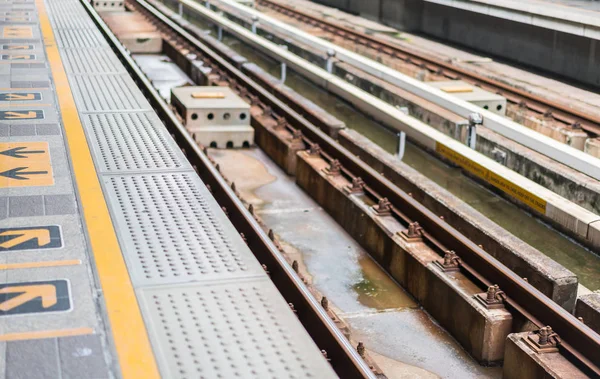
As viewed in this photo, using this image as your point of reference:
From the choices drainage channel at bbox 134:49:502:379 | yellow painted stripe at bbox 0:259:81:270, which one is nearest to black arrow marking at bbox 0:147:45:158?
drainage channel at bbox 134:49:502:379

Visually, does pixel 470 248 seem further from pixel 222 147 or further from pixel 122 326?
pixel 222 147

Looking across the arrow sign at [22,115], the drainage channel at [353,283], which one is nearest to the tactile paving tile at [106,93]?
the arrow sign at [22,115]

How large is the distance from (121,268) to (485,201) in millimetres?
6007

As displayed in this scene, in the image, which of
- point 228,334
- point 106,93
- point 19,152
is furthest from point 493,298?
point 106,93

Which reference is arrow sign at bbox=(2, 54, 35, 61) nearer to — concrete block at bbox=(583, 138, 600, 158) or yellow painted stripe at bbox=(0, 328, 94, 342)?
concrete block at bbox=(583, 138, 600, 158)

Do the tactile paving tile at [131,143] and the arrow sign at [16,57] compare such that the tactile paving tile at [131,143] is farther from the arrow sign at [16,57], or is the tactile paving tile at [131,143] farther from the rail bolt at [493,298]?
the arrow sign at [16,57]

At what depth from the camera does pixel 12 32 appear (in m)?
16.7

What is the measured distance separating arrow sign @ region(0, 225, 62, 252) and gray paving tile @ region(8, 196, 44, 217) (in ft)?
0.94

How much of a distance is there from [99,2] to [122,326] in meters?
22.7

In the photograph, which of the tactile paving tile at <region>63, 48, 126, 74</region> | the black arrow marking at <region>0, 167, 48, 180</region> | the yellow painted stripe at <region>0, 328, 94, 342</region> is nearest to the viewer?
the yellow painted stripe at <region>0, 328, 94, 342</region>

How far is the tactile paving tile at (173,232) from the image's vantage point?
5.79m

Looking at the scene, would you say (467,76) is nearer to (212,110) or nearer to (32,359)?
(212,110)

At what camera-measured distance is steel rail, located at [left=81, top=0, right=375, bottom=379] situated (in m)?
5.45

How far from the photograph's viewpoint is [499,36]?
20719 mm
